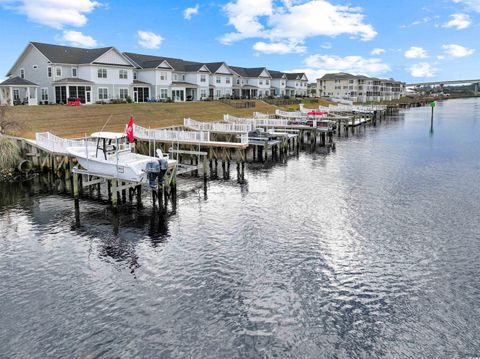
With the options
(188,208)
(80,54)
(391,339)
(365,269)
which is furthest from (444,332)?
(80,54)

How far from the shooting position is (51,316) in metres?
14.3

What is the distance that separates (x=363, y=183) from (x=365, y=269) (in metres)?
16.5

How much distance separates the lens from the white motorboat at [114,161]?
2603cm

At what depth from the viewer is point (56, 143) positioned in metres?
33.5

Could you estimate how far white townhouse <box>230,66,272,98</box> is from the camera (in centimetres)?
10714

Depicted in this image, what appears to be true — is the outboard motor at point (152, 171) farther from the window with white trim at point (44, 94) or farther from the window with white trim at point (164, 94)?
the window with white trim at point (164, 94)

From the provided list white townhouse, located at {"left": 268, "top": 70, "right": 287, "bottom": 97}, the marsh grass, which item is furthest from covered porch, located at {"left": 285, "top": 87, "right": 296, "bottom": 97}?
the marsh grass

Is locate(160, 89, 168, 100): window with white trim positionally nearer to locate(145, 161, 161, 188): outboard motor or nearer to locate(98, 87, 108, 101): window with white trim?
locate(98, 87, 108, 101): window with white trim

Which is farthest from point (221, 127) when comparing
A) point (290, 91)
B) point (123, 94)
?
point (290, 91)

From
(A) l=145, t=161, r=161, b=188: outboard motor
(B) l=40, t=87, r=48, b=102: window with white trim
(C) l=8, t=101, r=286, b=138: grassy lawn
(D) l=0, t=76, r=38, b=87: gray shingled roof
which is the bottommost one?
(A) l=145, t=161, r=161, b=188: outboard motor

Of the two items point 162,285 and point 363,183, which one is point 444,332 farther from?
point 363,183

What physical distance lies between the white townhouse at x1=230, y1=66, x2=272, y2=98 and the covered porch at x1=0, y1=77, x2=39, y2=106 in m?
54.2

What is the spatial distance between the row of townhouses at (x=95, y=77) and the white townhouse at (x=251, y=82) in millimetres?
17450

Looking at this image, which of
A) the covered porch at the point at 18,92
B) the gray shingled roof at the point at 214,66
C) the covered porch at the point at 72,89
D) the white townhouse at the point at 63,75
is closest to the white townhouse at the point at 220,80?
the gray shingled roof at the point at 214,66
